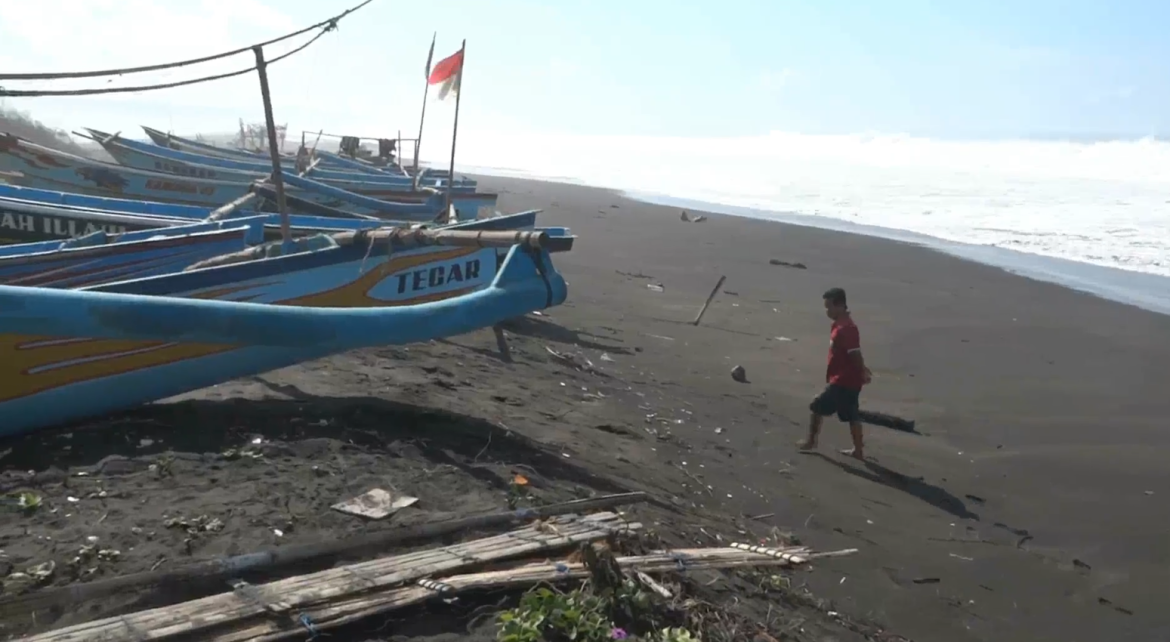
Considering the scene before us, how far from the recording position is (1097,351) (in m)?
11.8

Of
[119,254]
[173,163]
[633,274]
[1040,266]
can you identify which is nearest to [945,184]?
[1040,266]

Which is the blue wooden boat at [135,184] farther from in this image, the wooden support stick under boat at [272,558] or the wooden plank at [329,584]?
the wooden plank at [329,584]

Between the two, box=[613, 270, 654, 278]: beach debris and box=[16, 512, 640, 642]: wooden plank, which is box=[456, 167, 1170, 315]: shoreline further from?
box=[16, 512, 640, 642]: wooden plank

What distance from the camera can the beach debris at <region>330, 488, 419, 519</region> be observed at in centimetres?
381

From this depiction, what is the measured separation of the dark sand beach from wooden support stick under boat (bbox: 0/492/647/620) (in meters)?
0.10

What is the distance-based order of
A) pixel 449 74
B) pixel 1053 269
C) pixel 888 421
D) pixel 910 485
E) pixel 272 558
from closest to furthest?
pixel 272 558
pixel 910 485
pixel 888 421
pixel 449 74
pixel 1053 269

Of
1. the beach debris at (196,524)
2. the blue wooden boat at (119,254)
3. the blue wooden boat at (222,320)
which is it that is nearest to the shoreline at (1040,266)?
the blue wooden boat at (222,320)

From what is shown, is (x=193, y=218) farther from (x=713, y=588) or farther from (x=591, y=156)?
Result: (x=591, y=156)

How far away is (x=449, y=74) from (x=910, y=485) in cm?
625

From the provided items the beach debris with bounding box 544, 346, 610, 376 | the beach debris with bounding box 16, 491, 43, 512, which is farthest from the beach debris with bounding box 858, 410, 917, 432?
the beach debris with bounding box 16, 491, 43, 512

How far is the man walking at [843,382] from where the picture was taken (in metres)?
7.30

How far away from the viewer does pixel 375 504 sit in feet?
12.8

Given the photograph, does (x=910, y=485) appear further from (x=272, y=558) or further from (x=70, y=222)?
(x=70, y=222)

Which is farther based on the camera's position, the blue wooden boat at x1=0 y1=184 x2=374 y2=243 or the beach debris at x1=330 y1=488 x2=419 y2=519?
the blue wooden boat at x1=0 y1=184 x2=374 y2=243
